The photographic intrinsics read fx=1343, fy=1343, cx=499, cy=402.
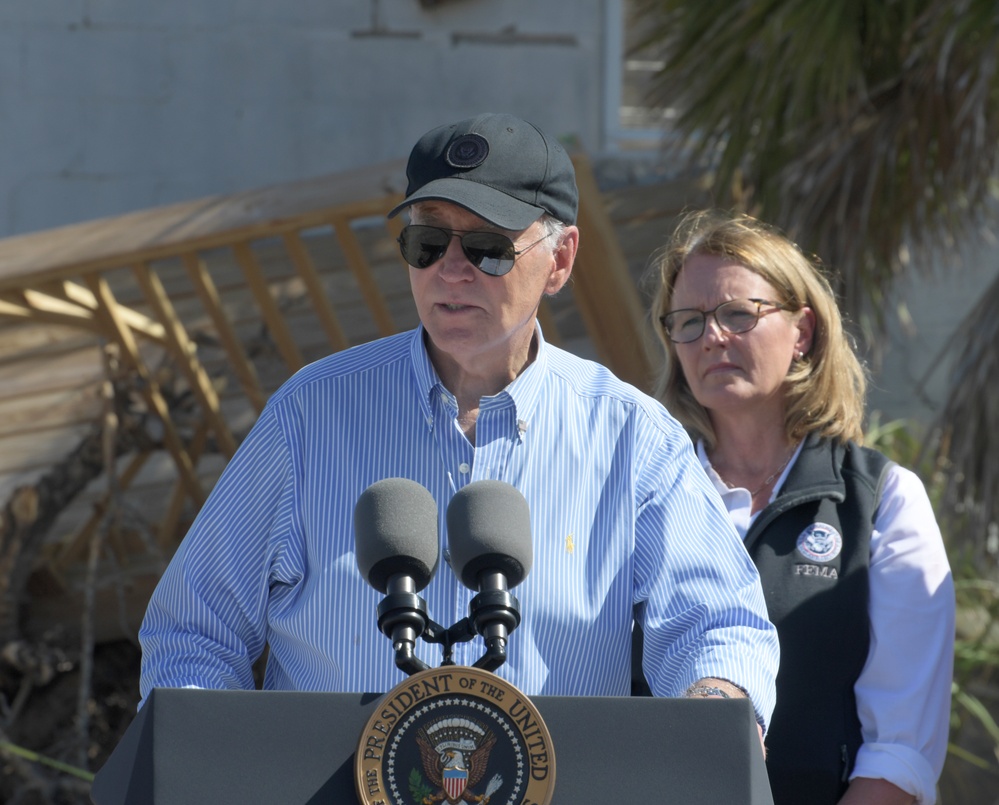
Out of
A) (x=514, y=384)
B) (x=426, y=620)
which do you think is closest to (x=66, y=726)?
(x=514, y=384)

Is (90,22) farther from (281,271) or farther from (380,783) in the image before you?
(380,783)

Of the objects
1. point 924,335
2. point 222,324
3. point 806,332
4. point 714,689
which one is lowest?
point 924,335

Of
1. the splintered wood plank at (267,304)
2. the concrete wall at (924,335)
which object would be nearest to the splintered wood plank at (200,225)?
the splintered wood plank at (267,304)

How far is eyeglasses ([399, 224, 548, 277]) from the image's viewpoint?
187cm

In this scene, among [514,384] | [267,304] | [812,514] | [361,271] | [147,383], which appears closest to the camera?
[514,384]

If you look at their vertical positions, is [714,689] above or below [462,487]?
below

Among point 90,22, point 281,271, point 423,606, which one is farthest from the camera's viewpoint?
point 90,22

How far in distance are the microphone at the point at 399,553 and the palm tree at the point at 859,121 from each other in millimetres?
3016

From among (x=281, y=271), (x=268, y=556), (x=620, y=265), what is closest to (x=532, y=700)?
(x=268, y=556)

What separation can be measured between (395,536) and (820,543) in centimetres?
129

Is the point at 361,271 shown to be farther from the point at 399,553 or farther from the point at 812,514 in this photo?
the point at 399,553

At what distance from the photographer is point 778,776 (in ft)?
7.96

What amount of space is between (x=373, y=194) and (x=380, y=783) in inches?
112

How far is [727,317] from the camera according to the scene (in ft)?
9.00
